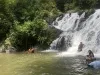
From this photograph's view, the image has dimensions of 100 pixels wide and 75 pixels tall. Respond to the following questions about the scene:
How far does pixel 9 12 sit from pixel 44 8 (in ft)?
29.7

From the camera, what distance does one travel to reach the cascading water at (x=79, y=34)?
28.7 meters

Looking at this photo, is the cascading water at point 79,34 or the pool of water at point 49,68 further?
the cascading water at point 79,34

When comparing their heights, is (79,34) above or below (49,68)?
Answer: above

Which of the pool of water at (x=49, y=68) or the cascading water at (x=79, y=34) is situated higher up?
the cascading water at (x=79, y=34)

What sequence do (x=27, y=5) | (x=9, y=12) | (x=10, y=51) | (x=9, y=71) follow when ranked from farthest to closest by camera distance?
(x=27, y=5) → (x=9, y=12) → (x=10, y=51) → (x=9, y=71)

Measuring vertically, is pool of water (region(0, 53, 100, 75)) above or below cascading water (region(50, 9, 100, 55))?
below

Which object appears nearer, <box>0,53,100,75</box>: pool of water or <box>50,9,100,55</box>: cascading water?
<box>0,53,100,75</box>: pool of water

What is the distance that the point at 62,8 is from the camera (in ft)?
157

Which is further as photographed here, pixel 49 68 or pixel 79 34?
pixel 79 34

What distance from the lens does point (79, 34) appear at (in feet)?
106

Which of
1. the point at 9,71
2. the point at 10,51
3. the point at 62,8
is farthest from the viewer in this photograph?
the point at 62,8

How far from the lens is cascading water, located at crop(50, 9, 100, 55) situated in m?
28.7

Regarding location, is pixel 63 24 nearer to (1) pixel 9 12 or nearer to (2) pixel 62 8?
(1) pixel 9 12

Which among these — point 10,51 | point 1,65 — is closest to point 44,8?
point 10,51
